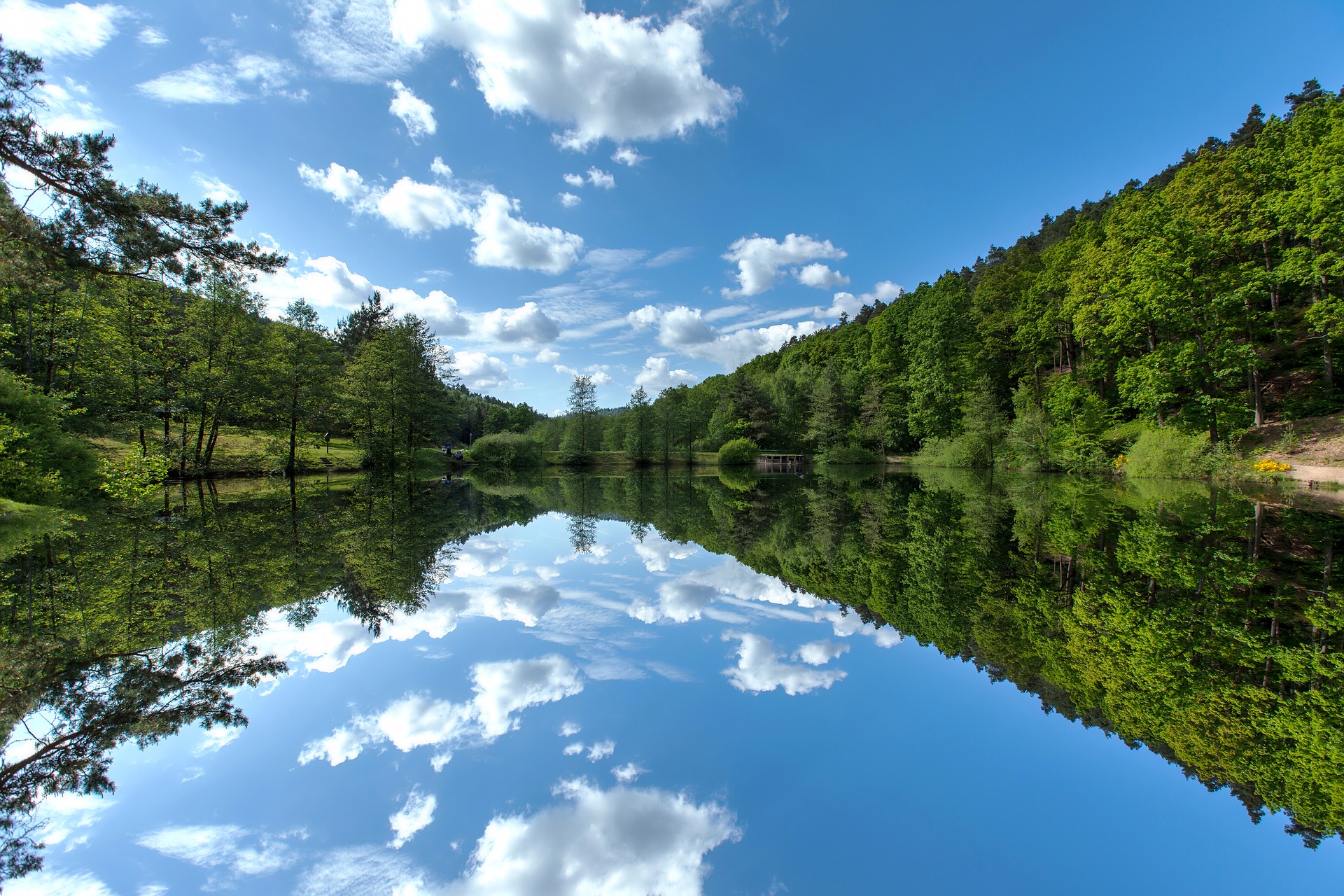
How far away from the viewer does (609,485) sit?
27.8m

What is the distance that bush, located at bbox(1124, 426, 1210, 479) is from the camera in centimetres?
1959

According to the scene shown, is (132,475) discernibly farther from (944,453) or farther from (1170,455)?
(944,453)

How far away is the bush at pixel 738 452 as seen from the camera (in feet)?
155

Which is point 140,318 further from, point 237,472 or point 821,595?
point 821,595

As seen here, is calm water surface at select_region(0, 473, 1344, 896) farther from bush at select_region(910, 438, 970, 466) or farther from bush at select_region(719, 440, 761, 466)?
bush at select_region(719, 440, 761, 466)

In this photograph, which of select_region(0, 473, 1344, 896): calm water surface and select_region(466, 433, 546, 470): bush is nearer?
select_region(0, 473, 1344, 896): calm water surface

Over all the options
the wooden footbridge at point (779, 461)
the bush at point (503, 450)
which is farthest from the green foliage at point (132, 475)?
the wooden footbridge at point (779, 461)

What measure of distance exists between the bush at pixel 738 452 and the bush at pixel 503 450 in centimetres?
1716

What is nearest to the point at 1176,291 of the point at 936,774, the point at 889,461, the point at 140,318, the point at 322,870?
the point at 889,461

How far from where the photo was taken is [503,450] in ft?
129

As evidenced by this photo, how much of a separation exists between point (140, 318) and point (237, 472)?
8124mm

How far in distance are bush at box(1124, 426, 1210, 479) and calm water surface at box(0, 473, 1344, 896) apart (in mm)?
15012

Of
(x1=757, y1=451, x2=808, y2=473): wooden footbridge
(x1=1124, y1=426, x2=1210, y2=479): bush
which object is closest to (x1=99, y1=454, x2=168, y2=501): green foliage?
(x1=1124, y1=426, x2=1210, y2=479): bush

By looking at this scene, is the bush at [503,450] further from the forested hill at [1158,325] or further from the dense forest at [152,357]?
the forested hill at [1158,325]
